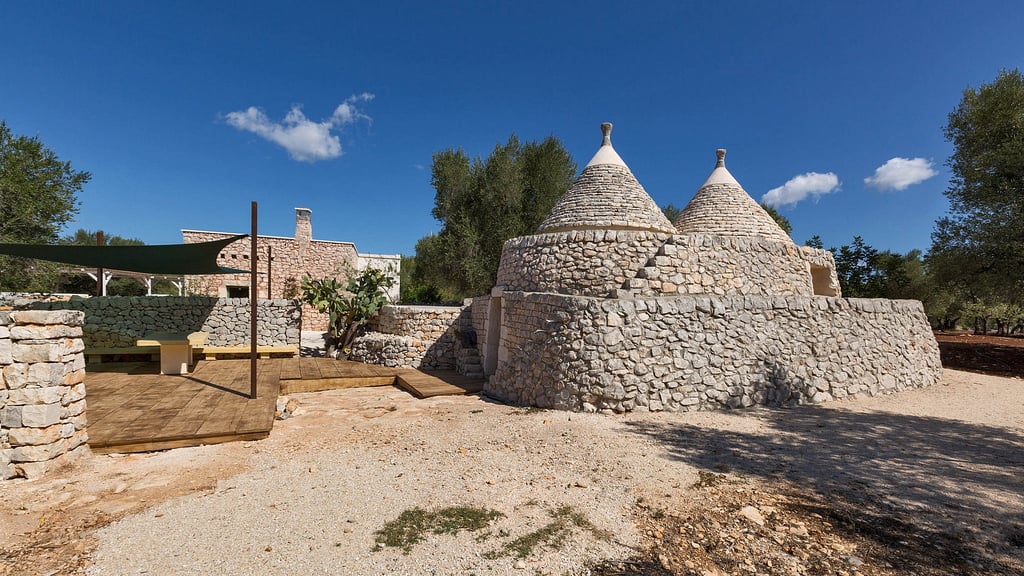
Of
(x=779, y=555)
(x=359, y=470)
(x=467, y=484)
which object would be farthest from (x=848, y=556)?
(x=359, y=470)

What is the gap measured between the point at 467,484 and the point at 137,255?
8277mm

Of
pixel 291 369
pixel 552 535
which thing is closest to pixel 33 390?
pixel 552 535

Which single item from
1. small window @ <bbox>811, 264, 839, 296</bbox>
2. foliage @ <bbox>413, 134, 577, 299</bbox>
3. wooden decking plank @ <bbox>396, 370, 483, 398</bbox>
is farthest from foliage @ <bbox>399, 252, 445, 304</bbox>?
small window @ <bbox>811, 264, 839, 296</bbox>

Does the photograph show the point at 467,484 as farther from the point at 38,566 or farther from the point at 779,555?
the point at 38,566

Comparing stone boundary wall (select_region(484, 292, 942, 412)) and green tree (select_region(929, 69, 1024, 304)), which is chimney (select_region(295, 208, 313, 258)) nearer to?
stone boundary wall (select_region(484, 292, 942, 412))

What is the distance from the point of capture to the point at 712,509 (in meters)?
3.35

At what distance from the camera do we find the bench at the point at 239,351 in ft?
31.7

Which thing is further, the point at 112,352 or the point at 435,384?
the point at 112,352

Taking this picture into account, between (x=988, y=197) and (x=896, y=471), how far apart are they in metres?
14.8

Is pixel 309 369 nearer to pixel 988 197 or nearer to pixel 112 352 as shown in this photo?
pixel 112 352

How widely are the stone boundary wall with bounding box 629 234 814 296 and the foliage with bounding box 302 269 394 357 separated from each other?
300 inches

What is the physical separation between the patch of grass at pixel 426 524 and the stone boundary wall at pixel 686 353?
3.42 m

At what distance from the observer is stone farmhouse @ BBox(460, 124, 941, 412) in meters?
6.40

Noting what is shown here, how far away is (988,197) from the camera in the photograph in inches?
494
